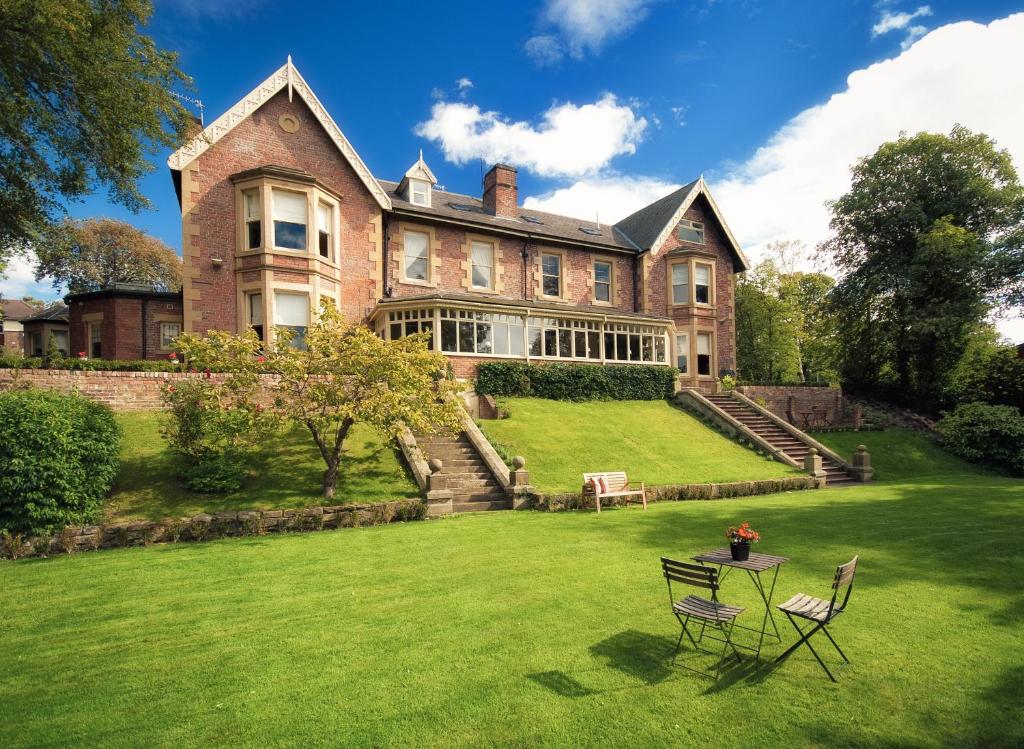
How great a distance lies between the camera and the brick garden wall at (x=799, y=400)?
2591 cm

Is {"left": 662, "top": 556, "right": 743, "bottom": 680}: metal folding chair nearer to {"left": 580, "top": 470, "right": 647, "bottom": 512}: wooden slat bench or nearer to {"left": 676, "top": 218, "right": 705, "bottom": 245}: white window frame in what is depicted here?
{"left": 580, "top": 470, "right": 647, "bottom": 512}: wooden slat bench

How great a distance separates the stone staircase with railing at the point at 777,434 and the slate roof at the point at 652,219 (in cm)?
970

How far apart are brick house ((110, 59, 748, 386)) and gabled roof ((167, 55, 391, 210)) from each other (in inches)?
1.8

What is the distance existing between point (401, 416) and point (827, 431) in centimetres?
2214

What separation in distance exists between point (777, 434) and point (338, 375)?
18340 mm

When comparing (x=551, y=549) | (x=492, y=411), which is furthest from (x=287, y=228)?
(x=551, y=549)

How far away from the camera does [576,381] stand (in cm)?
2258

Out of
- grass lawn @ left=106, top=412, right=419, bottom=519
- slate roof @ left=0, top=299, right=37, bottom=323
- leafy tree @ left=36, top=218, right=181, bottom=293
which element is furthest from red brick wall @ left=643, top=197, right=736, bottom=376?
slate roof @ left=0, top=299, right=37, bottom=323

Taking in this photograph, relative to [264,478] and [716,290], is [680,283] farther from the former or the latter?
[264,478]

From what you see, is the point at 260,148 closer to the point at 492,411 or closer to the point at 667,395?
the point at 492,411

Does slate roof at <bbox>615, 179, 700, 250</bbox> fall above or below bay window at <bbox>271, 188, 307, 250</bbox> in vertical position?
above

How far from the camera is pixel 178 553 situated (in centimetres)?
892

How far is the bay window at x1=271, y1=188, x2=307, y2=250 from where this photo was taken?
1886 centimetres

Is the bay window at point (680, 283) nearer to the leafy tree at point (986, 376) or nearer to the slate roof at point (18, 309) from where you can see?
the leafy tree at point (986, 376)
